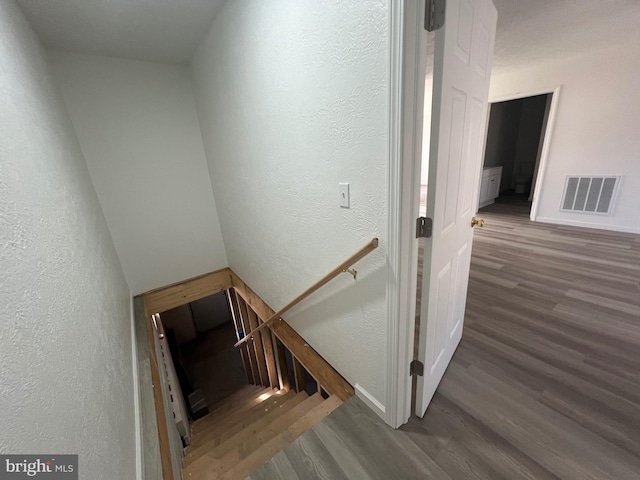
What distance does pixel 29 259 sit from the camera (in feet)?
2.63

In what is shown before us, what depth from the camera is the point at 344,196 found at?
120 cm

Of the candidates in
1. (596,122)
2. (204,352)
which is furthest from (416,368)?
(204,352)

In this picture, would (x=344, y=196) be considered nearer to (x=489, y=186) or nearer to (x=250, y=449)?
(x=250, y=449)

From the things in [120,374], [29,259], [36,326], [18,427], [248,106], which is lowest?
[120,374]

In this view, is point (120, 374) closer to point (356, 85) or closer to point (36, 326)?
point (36, 326)

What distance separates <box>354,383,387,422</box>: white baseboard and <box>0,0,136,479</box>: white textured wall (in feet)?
3.70

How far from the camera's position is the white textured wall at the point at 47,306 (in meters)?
0.62

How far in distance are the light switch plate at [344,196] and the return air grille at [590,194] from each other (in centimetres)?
449

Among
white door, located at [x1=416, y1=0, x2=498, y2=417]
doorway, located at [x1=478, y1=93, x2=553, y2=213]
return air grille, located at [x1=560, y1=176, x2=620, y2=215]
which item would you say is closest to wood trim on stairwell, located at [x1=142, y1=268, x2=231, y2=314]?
white door, located at [x1=416, y1=0, x2=498, y2=417]

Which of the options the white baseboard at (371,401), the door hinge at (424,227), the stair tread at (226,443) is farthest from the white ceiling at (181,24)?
A: the stair tread at (226,443)

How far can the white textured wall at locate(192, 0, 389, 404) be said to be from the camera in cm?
99

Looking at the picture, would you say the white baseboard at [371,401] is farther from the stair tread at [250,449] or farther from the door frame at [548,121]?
the door frame at [548,121]

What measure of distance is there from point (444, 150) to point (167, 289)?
3.17 meters

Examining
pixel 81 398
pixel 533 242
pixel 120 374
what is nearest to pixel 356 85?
pixel 81 398
